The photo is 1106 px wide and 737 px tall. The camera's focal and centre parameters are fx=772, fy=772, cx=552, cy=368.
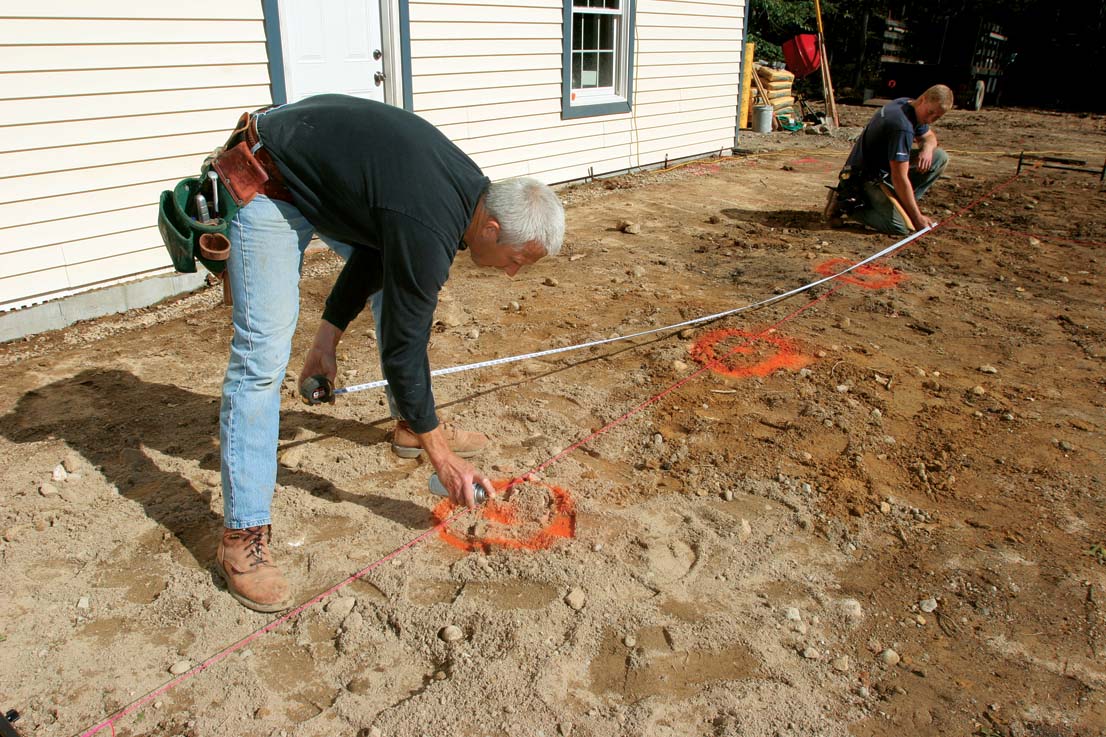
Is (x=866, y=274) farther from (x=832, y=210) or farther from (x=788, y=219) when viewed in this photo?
(x=788, y=219)

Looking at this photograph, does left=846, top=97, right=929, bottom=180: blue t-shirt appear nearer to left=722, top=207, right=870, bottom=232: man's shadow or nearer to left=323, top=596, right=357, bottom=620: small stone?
left=722, top=207, right=870, bottom=232: man's shadow

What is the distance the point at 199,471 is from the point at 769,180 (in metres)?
8.76

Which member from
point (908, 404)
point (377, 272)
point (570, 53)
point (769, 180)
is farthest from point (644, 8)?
point (377, 272)

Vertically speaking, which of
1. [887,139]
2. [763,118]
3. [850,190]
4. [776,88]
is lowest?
[850,190]

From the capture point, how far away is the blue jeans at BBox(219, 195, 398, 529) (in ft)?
7.86

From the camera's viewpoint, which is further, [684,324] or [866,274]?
[866,274]

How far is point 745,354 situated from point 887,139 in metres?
3.69

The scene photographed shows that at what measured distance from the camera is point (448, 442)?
3.42 m

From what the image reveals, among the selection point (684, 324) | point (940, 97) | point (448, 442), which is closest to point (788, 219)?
point (940, 97)

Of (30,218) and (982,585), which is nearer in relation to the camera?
(982,585)

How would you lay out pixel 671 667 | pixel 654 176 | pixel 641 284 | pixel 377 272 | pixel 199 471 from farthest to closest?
pixel 654 176 → pixel 641 284 → pixel 199 471 → pixel 377 272 → pixel 671 667

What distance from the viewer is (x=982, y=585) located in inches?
107

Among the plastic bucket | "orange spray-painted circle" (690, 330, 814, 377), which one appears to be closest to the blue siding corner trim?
"orange spray-painted circle" (690, 330, 814, 377)

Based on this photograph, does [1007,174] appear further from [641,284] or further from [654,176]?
[641,284]
